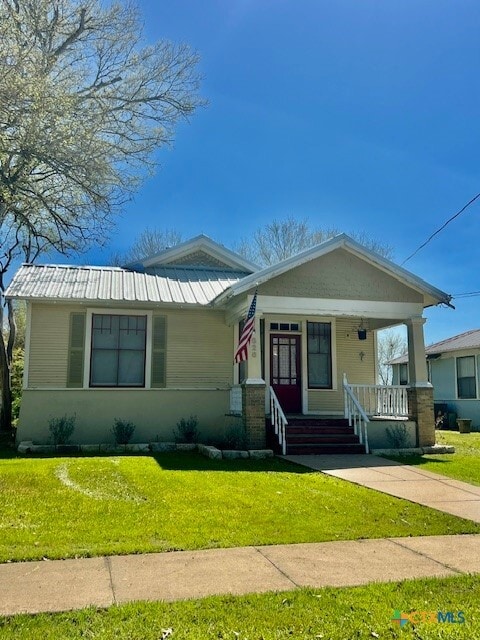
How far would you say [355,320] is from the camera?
15.2 m

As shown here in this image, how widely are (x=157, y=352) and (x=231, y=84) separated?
792 cm

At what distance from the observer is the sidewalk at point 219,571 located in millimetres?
3816

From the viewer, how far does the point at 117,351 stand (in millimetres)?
13094

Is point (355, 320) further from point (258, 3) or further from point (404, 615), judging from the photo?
point (404, 615)

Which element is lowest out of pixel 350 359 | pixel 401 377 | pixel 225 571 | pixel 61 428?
pixel 225 571

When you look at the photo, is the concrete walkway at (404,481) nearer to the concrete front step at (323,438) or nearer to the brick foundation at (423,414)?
the concrete front step at (323,438)

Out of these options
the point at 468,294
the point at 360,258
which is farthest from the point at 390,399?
the point at 468,294

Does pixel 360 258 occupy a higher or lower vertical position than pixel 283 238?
lower

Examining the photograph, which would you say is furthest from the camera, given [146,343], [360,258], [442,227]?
[442,227]

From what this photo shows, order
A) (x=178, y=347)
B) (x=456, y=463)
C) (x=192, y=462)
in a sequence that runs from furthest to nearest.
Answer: (x=178, y=347)
(x=456, y=463)
(x=192, y=462)

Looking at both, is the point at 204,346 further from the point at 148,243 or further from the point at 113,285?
the point at 148,243

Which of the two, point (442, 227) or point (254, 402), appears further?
point (442, 227)

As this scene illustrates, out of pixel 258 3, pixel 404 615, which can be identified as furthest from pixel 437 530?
pixel 258 3

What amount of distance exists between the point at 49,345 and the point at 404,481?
8.65m
